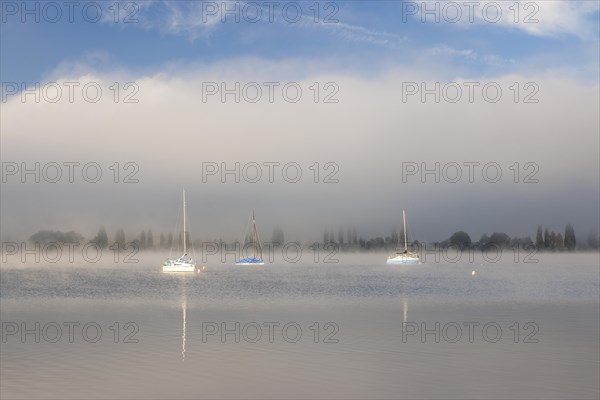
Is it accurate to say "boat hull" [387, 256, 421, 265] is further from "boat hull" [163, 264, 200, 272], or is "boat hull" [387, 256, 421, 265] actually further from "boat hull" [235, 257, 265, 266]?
"boat hull" [163, 264, 200, 272]

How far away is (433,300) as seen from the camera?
61.7 meters

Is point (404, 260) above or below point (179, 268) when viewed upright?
below

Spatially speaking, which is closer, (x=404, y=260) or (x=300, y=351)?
(x=300, y=351)

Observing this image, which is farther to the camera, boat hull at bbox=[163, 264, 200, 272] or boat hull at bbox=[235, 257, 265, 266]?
boat hull at bbox=[235, 257, 265, 266]

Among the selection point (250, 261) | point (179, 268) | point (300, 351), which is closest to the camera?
point (300, 351)

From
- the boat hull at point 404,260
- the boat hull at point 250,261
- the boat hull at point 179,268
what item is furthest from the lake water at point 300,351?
the boat hull at point 250,261

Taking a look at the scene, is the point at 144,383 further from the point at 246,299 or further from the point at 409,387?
the point at 246,299

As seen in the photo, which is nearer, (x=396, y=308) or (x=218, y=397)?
(x=218, y=397)

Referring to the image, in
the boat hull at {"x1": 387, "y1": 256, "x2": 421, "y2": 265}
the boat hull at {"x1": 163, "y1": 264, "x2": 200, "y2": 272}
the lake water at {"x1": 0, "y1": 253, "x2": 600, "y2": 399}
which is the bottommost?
the boat hull at {"x1": 387, "y1": 256, "x2": 421, "y2": 265}

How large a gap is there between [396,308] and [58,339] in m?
27.4

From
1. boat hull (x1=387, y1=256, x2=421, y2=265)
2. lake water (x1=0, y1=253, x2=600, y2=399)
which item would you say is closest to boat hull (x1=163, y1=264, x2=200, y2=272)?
boat hull (x1=387, y1=256, x2=421, y2=265)

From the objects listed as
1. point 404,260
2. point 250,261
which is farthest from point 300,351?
point 250,261

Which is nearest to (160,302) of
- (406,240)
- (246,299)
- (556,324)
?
(246,299)

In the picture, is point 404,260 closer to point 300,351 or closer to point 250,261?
point 250,261
